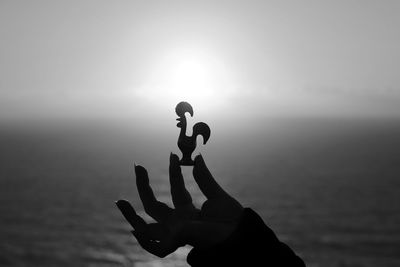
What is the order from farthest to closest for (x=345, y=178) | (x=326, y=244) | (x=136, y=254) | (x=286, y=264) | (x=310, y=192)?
(x=345, y=178)
(x=310, y=192)
(x=326, y=244)
(x=136, y=254)
(x=286, y=264)

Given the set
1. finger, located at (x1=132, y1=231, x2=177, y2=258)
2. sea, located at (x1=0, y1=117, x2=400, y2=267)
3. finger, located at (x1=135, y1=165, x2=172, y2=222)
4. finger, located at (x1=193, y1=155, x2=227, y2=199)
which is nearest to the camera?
finger, located at (x1=132, y1=231, x2=177, y2=258)

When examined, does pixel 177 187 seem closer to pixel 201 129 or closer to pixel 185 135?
pixel 185 135

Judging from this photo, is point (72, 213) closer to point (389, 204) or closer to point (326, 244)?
point (326, 244)

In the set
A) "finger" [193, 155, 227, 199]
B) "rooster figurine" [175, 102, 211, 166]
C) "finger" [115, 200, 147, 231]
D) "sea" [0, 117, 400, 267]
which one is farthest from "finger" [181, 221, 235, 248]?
"sea" [0, 117, 400, 267]

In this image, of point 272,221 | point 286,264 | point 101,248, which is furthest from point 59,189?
point 286,264

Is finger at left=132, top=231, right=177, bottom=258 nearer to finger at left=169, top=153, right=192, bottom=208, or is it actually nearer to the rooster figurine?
finger at left=169, top=153, right=192, bottom=208

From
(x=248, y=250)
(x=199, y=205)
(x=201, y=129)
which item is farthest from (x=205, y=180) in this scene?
(x=199, y=205)
